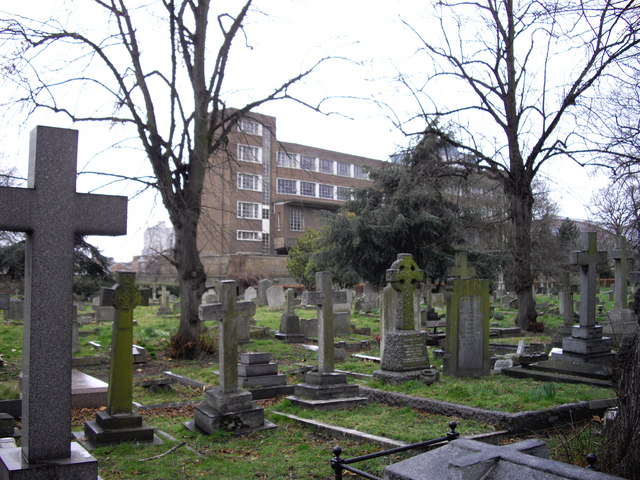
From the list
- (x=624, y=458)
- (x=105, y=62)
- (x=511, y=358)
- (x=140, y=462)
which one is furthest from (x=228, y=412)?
(x=105, y=62)

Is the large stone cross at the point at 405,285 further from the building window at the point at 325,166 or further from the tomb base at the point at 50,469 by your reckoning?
the building window at the point at 325,166

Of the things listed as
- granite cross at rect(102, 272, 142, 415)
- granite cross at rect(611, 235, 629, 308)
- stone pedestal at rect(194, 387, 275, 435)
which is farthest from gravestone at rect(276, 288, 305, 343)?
granite cross at rect(611, 235, 629, 308)

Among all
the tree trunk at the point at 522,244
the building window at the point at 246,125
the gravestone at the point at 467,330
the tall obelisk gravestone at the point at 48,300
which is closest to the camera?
the tall obelisk gravestone at the point at 48,300

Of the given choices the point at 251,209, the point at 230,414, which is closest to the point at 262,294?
the point at 251,209

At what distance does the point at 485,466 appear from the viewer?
3217 mm

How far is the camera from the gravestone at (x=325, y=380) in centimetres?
923

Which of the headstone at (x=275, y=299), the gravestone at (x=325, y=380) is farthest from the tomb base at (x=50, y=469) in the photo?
the headstone at (x=275, y=299)

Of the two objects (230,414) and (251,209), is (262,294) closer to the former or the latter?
(251,209)

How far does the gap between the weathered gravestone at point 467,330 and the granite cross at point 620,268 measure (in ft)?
34.7

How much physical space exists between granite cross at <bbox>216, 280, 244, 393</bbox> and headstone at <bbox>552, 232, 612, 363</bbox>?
7174 mm

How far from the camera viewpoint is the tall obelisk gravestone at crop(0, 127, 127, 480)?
3945 mm

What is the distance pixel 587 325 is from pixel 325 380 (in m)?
6.14

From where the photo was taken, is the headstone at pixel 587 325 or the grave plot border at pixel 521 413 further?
the headstone at pixel 587 325

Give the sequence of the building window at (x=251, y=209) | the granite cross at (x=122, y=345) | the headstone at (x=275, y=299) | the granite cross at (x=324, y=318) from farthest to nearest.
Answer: the building window at (x=251, y=209), the headstone at (x=275, y=299), the granite cross at (x=324, y=318), the granite cross at (x=122, y=345)
